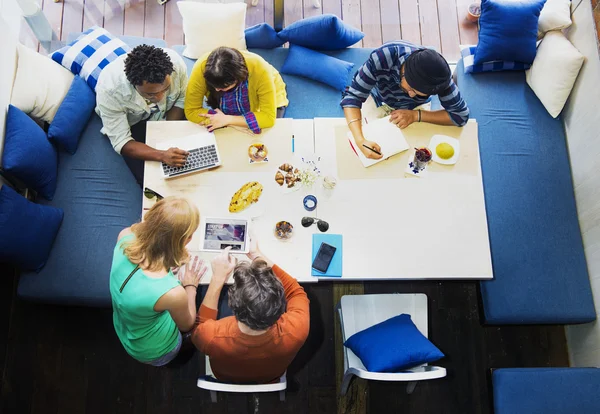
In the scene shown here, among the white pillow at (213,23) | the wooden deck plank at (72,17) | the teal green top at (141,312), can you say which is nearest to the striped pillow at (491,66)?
the white pillow at (213,23)

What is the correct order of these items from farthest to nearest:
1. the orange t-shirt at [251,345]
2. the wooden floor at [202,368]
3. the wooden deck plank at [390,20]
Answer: the wooden deck plank at [390,20] < the wooden floor at [202,368] < the orange t-shirt at [251,345]

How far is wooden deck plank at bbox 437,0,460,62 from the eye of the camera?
11.4 feet

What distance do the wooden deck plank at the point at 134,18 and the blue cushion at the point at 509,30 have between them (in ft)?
7.67

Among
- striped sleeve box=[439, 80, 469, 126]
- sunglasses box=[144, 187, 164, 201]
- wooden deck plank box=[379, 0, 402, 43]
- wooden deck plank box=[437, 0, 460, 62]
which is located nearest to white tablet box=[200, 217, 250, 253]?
sunglasses box=[144, 187, 164, 201]

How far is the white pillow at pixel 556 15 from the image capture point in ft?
9.29

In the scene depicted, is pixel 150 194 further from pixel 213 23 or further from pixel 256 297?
pixel 213 23

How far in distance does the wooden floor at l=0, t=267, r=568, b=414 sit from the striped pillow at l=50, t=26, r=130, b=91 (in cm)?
124

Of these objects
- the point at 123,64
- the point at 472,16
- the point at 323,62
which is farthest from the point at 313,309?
the point at 472,16

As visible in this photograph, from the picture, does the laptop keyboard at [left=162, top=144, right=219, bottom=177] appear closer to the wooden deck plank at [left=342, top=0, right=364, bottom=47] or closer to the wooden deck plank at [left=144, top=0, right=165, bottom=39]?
the wooden deck plank at [left=144, top=0, right=165, bottom=39]

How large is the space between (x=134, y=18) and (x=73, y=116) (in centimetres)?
125

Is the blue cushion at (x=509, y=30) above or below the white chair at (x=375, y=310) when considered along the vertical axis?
above

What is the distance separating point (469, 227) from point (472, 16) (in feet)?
6.33

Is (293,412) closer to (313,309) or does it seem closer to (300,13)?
(313,309)

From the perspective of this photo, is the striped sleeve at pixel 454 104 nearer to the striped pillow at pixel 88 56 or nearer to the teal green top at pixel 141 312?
the teal green top at pixel 141 312
